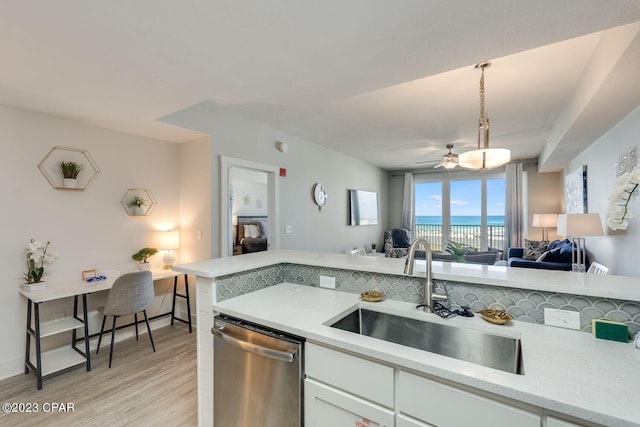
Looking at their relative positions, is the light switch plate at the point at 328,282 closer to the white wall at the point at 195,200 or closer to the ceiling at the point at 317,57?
the ceiling at the point at 317,57

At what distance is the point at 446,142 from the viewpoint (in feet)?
15.5

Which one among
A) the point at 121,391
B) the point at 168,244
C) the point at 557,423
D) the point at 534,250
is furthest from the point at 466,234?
the point at 121,391

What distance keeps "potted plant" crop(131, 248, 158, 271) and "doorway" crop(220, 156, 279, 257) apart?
2.75 feet

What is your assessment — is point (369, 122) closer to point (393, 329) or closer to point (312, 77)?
point (312, 77)

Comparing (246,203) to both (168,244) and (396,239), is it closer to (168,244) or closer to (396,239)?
(168,244)

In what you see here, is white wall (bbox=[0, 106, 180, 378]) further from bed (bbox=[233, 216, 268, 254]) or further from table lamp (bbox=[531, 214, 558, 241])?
table lamp (bbox=[531, 214, 558, 241])

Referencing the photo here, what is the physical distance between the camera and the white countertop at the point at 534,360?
0.76m

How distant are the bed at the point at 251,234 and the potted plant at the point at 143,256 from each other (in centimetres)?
256

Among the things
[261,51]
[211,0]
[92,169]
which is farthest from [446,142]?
[92,169]

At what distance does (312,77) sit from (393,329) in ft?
5.81

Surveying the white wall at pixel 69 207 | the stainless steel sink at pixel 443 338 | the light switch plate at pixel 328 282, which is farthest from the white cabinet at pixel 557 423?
the white wall at pixel 69 207

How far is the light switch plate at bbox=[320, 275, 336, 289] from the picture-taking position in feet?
6.01

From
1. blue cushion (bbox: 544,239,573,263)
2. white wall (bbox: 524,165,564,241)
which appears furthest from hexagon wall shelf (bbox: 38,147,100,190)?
white wall (bbox: 524,165,564,241)

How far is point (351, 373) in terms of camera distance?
44.1 inches
